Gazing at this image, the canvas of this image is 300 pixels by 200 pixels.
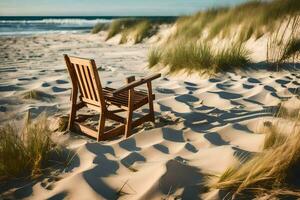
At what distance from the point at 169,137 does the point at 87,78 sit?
1104 millimetres

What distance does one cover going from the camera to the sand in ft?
9.27

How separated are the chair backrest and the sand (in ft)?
1.56

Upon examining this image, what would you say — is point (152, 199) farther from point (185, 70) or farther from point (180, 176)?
point (185, 70)

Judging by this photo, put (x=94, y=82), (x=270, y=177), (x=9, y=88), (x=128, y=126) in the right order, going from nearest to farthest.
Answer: (x=270, y=177) < (x=94, y=82) < (x=128, y=126) < (x=9, y=88)

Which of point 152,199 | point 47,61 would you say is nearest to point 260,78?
point 152,199

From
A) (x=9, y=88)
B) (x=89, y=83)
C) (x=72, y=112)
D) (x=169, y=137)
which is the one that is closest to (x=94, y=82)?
(x=89, y=83)

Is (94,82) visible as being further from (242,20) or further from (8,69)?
(242,20)

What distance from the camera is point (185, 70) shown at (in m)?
7.29

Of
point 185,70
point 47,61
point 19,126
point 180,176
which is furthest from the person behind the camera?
point 47,61

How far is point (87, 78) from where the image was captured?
393 centimetres

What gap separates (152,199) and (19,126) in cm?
252

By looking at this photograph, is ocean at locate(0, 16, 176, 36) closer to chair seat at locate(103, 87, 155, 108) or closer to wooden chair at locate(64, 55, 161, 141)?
chair seat at locate(103, 87, 155, 108)

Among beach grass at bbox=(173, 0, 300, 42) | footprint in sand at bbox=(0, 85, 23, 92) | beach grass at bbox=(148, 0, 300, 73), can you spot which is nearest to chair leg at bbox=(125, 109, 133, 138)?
beach grass at bbox=(148, 0, 300, 73)

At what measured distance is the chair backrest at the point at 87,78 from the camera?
3716mm
